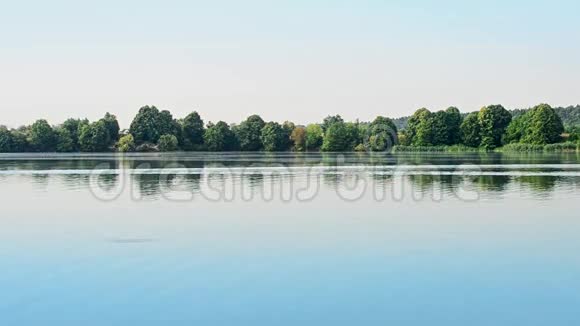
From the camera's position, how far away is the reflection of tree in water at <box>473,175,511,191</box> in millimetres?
25398

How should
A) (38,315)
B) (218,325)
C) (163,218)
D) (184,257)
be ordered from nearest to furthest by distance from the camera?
1. (218,325)
2. (38,315)
3. (184,257)
4. (163,218)

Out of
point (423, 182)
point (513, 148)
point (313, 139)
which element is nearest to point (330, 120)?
point (313, 139)

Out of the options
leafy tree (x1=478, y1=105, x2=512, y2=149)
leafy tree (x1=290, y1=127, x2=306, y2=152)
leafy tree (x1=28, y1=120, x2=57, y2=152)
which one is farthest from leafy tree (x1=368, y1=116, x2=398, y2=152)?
leafy tree (x1=28, y1=120, x2=57, y2=152)

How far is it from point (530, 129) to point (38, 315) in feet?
291

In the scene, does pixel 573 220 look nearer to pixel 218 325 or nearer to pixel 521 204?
pixel 521 204

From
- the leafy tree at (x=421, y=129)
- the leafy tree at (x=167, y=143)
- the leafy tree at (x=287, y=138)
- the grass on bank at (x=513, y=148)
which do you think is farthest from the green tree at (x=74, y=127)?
the leafy tree at (x=421, y=129)

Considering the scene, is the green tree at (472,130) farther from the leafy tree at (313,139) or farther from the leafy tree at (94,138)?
the leafy tree at (94,138)

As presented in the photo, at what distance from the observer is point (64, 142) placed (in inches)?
4523

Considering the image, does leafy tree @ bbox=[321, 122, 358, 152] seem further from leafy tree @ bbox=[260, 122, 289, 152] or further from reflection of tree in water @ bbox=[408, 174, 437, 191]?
reflection of tree in water @ bbox=[408, 174, 437, 191]

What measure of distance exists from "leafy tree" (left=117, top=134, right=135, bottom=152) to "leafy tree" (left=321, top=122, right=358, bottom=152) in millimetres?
34120

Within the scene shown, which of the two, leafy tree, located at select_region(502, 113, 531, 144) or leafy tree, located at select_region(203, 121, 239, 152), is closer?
leafy tree, located at select_region(502, 113, 531, 144)

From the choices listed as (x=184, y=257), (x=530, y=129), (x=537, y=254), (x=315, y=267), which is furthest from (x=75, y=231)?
(x=530, y=129)

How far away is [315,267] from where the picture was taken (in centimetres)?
1094

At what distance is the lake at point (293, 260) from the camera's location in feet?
27.6
